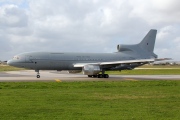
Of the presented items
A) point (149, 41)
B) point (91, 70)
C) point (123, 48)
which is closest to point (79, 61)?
point (91, 70)

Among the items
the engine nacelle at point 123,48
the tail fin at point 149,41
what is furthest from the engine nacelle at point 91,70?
the tail fin at point 149,41

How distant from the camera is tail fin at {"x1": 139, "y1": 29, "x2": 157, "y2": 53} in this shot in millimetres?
49469

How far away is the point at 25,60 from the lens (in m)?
38.7

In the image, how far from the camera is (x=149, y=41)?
49844 millimetres

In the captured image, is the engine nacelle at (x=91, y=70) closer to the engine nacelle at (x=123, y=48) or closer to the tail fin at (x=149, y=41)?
the engine nacelle at (x=123, y=48)

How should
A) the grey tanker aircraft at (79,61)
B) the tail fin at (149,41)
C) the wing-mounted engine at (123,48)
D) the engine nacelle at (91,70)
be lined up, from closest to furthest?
the engine nacelle at (91,70)
the grey tanker aircraft at (79,61)
the wing-mounted engine at (123,48)
the tail fin at (149,41)

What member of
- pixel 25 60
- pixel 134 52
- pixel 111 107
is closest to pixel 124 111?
pixel 111 107

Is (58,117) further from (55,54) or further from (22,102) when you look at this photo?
(55,54)

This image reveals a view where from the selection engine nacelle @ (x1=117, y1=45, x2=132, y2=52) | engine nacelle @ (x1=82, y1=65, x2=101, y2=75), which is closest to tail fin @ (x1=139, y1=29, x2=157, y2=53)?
engine nacelle @ (x1=117, y1=45, x2=132, y2=52)

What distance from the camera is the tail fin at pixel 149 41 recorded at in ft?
162

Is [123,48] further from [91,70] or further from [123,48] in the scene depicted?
[91,70]

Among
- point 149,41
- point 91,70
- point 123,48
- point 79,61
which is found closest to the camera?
point 91,70

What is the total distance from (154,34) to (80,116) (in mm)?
41929

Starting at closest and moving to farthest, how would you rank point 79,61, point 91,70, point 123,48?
point 91,70, point 79,61, point 123,48
